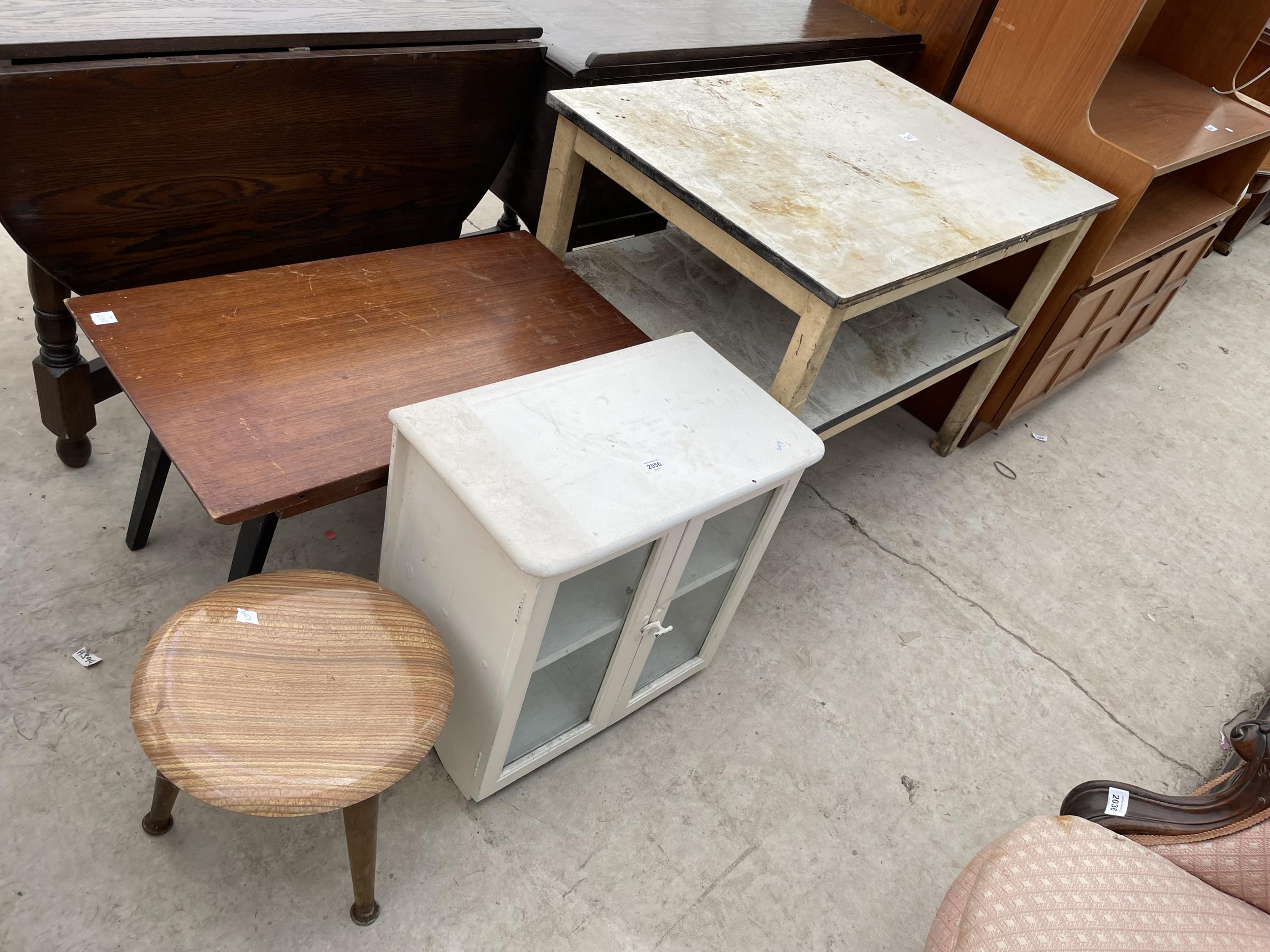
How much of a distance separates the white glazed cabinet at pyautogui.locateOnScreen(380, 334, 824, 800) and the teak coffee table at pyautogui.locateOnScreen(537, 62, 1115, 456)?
0.82 ft

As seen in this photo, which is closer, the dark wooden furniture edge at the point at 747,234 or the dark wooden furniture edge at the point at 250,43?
the dark wooden furniture edge at the point at 250,43

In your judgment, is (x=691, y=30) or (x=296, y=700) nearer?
(x=296, y=700)

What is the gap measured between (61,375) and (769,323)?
1.53 metres

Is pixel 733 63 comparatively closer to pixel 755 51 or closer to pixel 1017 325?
pixel 755 51

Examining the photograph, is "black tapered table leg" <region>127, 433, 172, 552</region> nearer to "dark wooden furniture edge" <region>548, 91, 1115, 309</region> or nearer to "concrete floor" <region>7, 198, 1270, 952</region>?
"concrete floor" <region>7, 198, 1270, 952</region>

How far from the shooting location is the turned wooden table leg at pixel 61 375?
5.84 feet

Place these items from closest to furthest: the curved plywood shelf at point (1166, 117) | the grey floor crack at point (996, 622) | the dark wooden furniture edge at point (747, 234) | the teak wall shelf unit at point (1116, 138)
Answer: the dark wooden furniture edge at point (747, 234) → the grey floor crack at point (996, 622) → the teak wall shelf unit at point (1116, 138) → the curved plywood shelf at point (1166, 117)

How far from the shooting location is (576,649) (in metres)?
1.57

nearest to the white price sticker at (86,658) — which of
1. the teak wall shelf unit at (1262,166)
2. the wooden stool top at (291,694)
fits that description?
the wooden stool top at (291,694)

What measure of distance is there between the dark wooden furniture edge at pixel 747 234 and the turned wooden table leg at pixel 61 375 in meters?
1.05

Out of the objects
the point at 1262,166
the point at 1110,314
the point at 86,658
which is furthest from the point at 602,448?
the point at 1262,166

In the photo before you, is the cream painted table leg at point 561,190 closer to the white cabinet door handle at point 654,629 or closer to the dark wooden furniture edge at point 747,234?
the dark wooden furniture edge at point 747,234

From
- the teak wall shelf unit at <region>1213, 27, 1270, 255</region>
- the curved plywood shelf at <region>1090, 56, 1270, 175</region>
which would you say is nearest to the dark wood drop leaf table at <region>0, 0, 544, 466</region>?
the curved plywood shelf at <region>1090, 56, 1270, 175</region>

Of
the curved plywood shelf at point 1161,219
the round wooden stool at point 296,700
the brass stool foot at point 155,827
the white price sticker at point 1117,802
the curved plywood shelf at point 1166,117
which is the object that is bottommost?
the brass stool foot at point 155,827
